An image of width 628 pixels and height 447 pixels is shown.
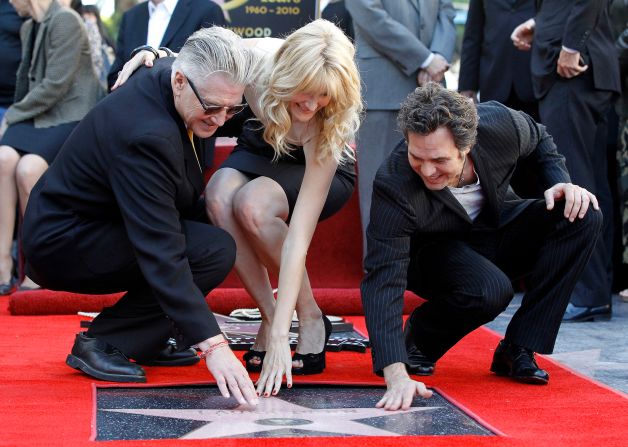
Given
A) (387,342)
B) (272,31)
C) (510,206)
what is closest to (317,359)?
(387,342)

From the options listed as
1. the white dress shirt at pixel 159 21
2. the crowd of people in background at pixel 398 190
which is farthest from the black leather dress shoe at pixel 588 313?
the white dress shirt at pixel 159 21

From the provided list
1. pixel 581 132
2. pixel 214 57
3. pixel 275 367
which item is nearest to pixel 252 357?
pixel 275 367

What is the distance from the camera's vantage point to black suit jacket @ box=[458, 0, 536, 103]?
4.96 metres

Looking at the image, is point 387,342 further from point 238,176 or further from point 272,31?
point 272,31

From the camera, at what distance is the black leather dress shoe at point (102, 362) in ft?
10.2

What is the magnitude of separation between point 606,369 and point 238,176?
1.35 metres

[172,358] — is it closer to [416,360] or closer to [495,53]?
[416,360]

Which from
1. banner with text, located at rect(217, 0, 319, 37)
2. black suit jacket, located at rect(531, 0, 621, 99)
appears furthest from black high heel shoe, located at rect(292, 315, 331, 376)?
banner with text, located at rect(217, 0, 319, 37)

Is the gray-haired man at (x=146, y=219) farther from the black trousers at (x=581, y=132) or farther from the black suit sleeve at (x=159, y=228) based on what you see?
the black trousers at (x=581, y=132)

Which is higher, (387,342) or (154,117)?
(154,117)

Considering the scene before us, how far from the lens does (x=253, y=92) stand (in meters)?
3.14

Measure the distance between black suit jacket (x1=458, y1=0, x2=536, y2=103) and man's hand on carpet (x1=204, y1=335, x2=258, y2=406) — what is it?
272cm

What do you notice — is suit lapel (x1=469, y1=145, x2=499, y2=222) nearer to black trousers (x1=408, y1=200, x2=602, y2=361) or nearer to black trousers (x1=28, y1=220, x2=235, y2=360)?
black trousers (x1=408, y1=200, x2=602, y2=361)

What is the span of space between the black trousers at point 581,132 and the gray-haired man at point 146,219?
5.96ft
